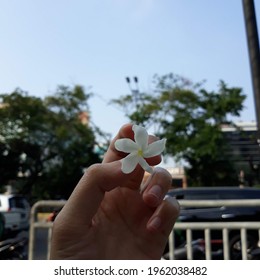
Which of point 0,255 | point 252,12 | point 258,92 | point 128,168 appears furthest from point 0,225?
point 128,168

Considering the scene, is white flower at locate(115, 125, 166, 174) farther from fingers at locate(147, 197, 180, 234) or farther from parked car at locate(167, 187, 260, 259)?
parked car at locate(167, 187, 260, 259)

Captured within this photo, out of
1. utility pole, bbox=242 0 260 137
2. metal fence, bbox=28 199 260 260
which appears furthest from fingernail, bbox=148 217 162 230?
utility pole, bbox=242 0 260 137

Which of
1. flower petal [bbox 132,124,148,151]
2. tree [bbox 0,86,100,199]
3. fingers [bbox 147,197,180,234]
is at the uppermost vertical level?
tree [bbox 0,86,100,199]

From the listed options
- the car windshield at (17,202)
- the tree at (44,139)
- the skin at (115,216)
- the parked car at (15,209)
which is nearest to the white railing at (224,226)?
the skin at (115,216)

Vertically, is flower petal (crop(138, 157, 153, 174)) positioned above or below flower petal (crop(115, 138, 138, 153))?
below

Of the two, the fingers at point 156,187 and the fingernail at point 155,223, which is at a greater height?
the fingers at point 156,187

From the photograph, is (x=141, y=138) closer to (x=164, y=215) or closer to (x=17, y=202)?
(x=164, y=215)

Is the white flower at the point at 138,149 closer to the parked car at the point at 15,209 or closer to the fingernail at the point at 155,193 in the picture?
the fingernail at the point at 155,193
